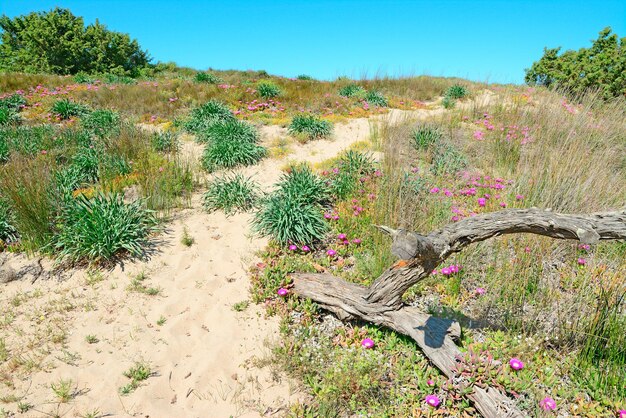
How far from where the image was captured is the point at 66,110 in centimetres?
983

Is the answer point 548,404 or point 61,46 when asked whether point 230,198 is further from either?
point 61,46

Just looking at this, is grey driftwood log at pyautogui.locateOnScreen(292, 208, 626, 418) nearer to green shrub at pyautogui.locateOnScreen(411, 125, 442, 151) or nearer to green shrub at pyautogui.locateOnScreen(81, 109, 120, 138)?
green shrub at pyautogui.locateOnScreen(411, 125, 442, 151)

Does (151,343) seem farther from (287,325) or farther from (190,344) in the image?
(287,325)

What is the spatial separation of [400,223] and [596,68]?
12103mm

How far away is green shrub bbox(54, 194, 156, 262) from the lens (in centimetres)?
451

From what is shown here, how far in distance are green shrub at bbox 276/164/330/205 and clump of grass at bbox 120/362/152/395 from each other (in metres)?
3.07

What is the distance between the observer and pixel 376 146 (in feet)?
26.5

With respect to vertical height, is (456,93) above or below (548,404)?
above

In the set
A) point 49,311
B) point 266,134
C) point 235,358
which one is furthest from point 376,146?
point 49,311

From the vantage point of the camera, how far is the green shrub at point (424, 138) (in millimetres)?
7738

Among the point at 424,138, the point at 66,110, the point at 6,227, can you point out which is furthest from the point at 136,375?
the point at 66,110

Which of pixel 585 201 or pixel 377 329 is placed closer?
pixel 377 329

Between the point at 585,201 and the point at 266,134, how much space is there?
22.2 ft

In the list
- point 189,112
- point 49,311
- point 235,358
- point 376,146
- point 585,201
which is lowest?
point 235,358
